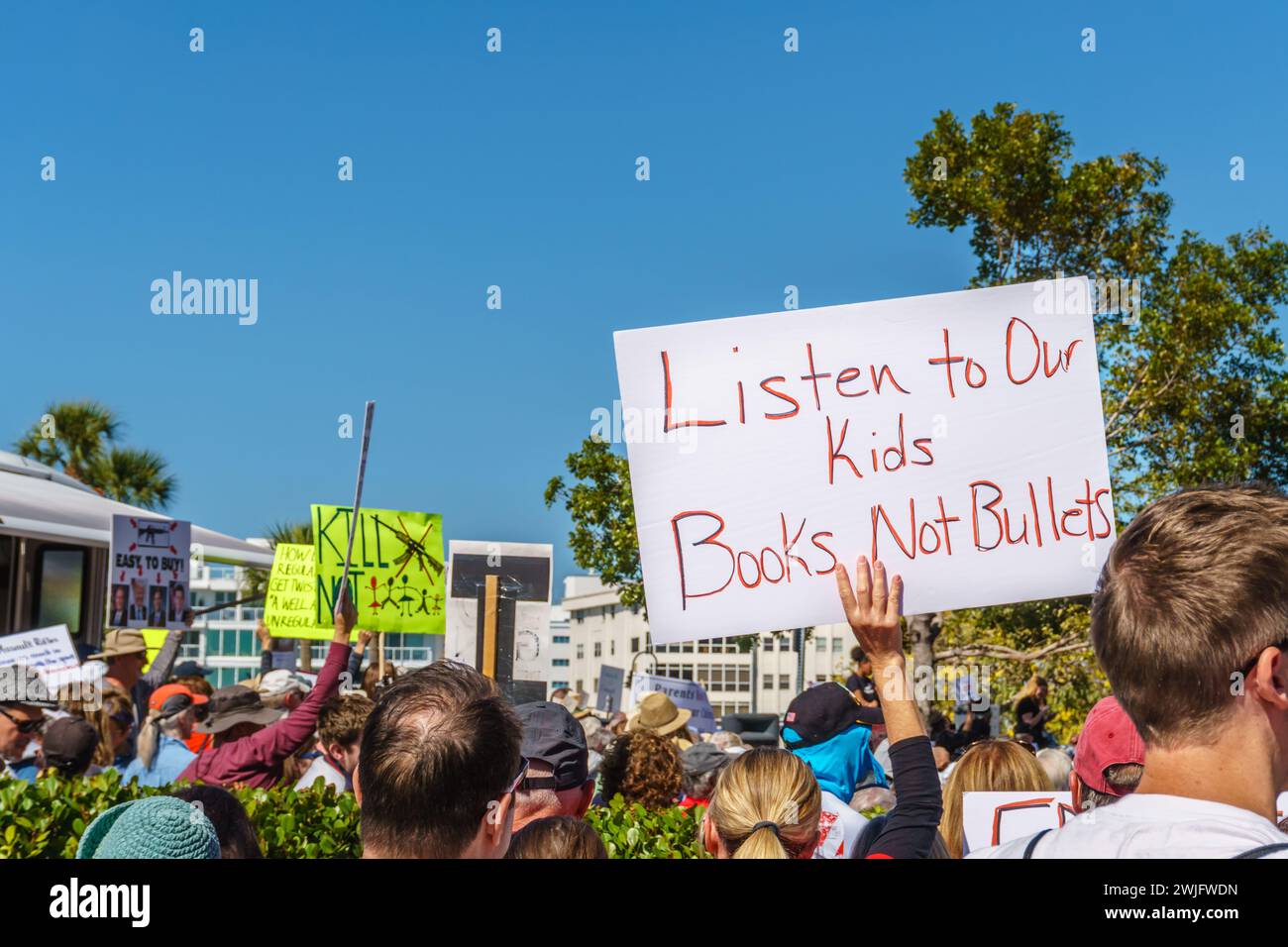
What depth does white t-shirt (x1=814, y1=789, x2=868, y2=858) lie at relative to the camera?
3.71 metres

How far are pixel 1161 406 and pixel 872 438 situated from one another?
15.2 meters

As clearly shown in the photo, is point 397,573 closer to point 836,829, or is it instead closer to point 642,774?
point 642,774

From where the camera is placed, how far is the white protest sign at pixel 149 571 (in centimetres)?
1013

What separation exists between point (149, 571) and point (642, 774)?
662cm

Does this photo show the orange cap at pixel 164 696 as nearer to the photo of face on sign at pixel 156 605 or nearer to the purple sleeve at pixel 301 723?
the purple sleeve at pixel 301 723

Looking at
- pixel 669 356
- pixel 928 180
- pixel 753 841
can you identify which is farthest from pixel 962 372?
pixel 928 180

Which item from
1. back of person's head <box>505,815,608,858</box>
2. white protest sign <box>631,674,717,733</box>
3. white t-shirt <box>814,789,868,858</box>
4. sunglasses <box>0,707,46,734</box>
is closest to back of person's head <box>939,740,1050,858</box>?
white t-shirt <box>814,789,868,858</box>

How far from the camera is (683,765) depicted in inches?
230

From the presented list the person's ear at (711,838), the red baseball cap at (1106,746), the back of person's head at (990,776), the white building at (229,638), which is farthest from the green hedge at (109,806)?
the white building at (229,638)

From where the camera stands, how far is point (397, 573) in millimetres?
9344

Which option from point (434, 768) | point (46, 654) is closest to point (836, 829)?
point (434, 768)

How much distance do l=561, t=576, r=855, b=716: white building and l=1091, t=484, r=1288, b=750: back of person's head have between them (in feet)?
257

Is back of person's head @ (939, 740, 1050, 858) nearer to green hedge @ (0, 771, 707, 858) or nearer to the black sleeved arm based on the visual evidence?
green hedge @ (0, 771, 707, 858)

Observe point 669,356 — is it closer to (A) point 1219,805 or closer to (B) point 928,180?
(A) point 1219,805
